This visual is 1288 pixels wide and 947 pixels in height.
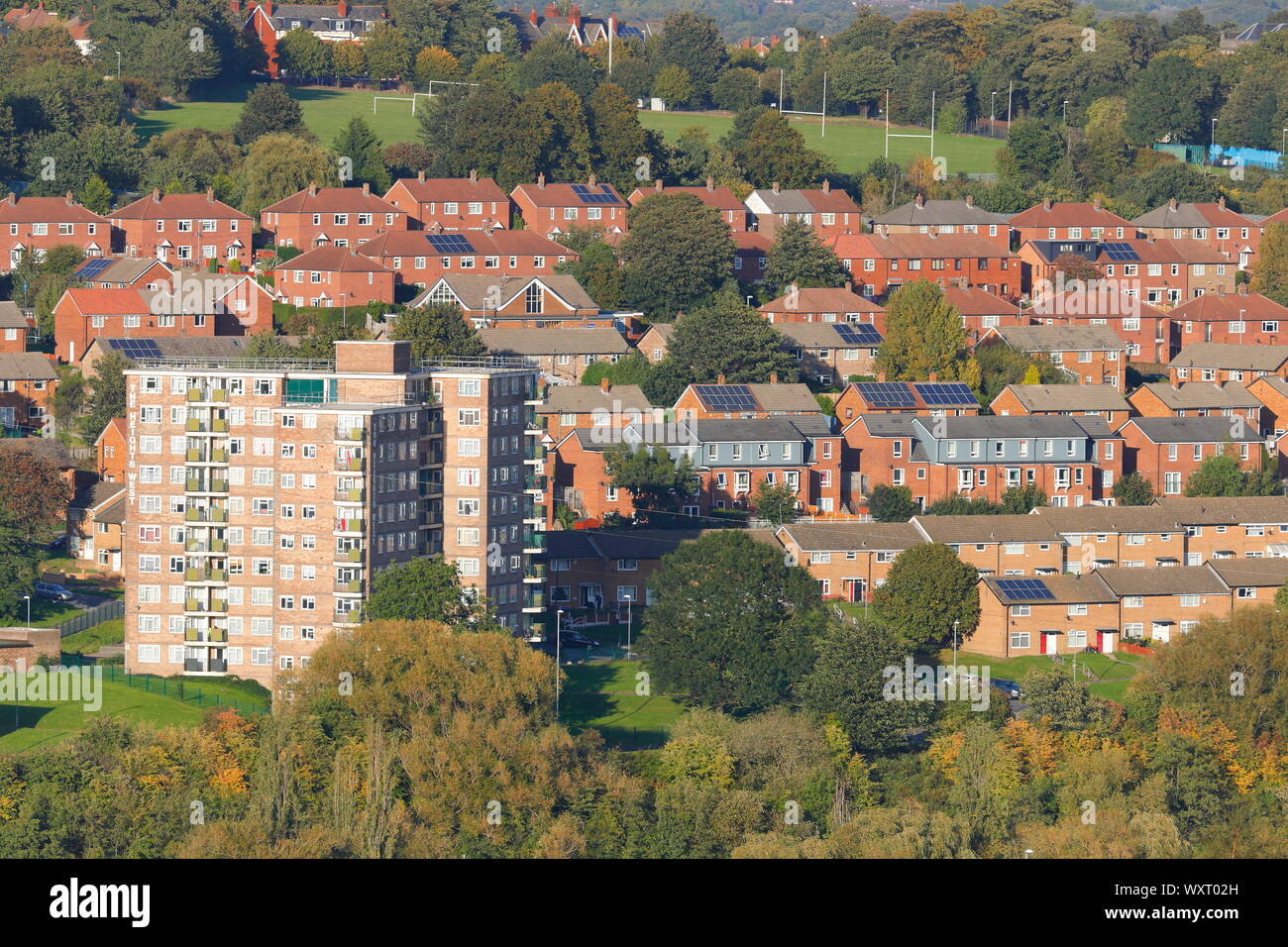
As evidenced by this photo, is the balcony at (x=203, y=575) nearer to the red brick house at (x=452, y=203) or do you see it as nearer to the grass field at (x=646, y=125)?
the red brick house at (x=452, y=203)

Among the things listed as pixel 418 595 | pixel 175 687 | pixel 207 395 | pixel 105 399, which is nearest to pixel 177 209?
pixel 105 399

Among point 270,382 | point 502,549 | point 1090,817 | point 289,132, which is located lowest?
point 1090,817

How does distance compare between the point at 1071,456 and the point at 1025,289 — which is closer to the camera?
the point at 1071,456

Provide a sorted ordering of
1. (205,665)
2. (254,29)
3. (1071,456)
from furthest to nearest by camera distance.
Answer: (254,29) → (1071,456) → (205,665)

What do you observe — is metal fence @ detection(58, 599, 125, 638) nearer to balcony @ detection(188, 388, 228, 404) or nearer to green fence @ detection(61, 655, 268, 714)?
green fence @ detection(61, 655, 268, 714)

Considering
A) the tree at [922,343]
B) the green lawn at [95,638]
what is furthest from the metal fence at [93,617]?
the tree at [922,343]

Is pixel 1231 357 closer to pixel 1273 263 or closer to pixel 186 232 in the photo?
pixel 1273 263

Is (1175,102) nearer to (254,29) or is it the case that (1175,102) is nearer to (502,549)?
(254,29)
